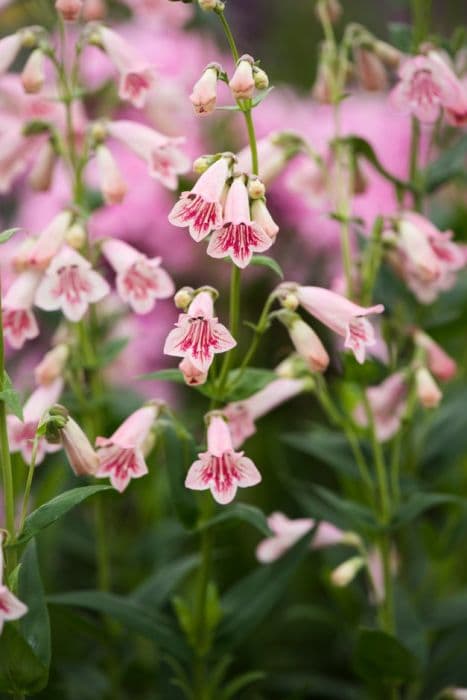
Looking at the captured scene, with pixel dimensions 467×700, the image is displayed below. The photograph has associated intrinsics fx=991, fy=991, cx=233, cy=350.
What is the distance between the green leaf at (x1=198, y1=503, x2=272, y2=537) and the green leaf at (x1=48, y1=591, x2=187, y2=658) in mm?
139

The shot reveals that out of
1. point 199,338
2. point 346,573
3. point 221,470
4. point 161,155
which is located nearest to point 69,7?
point 161,155

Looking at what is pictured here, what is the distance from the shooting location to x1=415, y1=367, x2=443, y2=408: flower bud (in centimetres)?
122

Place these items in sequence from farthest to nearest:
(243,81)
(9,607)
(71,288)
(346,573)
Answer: (346,573), (71,288), (243,81), (9,607)

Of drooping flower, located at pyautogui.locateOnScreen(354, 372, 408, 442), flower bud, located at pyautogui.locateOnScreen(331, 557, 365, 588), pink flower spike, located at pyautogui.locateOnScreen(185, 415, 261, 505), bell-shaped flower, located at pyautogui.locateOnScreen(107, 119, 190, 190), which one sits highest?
bell-shaped flower, located at pyautogui.locateOnScreen(107, 119, 190, 190)

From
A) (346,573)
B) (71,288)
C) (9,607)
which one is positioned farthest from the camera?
(346,573)

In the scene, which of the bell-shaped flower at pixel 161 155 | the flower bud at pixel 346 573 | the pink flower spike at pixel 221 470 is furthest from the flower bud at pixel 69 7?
the flower bud at pixel 346 573

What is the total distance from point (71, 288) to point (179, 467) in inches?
9.5

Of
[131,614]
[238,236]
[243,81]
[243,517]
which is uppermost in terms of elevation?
[243,81]

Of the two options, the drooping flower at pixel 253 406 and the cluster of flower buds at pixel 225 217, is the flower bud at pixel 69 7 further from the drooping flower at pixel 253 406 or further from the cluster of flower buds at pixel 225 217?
the drooping flower at pixel 253 406

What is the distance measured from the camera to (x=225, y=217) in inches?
35.6

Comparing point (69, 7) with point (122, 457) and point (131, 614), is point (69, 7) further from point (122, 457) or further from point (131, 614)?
point (131, 614)

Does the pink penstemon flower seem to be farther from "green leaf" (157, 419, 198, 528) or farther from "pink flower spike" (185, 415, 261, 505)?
"green leaf" (157, 419, 198, 528)

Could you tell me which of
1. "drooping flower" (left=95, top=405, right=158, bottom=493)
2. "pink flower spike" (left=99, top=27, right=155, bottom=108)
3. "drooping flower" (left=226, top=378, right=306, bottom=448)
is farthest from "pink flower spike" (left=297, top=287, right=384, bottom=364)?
"pink flower spike" (left=99, top=27, right=155, bottom=108)

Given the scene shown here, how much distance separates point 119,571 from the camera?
5.33 feet
